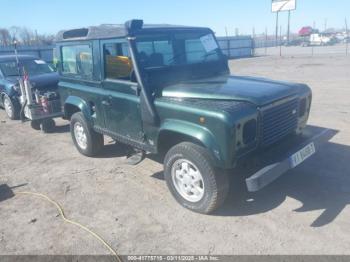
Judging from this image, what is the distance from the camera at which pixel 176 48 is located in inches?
197

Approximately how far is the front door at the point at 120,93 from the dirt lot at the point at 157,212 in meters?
0.88

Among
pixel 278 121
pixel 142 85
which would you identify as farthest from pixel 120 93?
pixel 278 121

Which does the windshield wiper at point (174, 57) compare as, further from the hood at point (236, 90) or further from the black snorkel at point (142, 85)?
the black snorkel at point (142, 85)

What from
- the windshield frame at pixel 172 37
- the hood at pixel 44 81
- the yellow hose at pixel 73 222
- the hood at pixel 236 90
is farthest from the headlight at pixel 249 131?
the hood at pixel 44 81

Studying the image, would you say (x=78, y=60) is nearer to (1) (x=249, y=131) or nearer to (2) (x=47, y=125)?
(2) (x=47, y=125)

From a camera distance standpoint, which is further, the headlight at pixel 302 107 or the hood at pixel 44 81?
the hood at pixel 44 81

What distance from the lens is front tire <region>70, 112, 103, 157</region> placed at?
616 centimetres

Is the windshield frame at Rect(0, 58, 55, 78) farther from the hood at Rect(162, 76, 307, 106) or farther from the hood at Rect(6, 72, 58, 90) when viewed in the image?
the hood at Rect(162, 76, 307, 106)

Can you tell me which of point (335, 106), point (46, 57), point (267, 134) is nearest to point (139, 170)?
point (267, 134)

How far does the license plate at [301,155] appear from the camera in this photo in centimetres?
404

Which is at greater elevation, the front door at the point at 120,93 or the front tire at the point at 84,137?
the front door at the point at 120,93

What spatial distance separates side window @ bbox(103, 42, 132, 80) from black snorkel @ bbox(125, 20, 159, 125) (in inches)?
6.7

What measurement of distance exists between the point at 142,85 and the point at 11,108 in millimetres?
7044

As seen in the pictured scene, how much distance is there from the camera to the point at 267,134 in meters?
4.04
